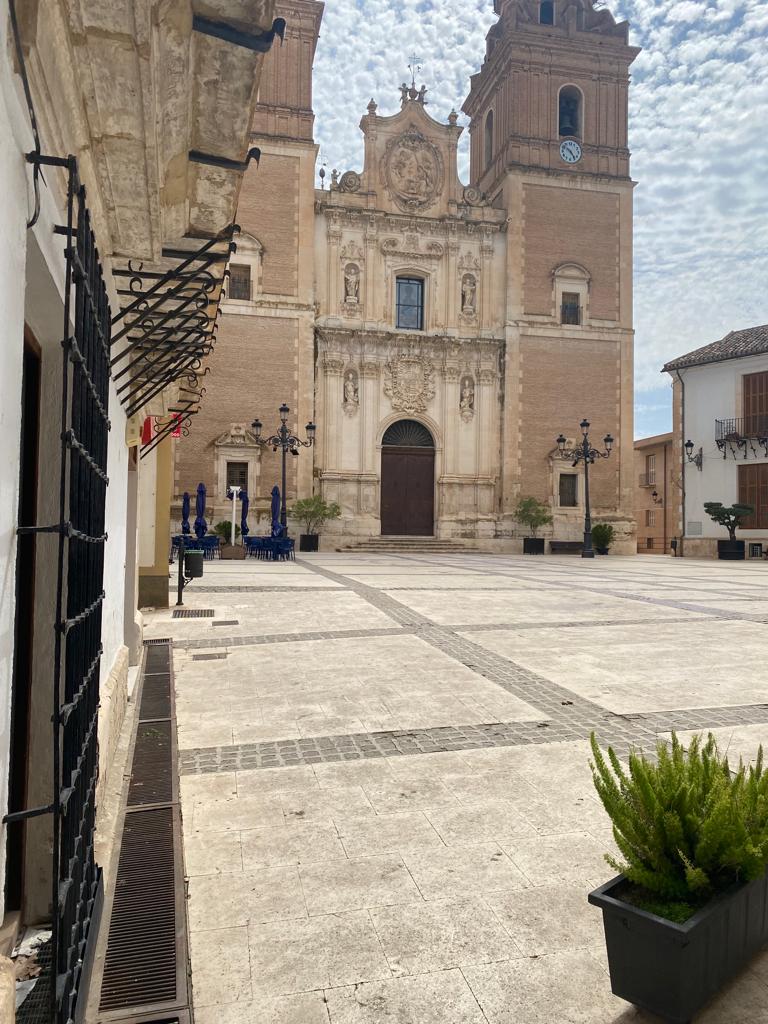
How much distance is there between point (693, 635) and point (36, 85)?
27.6 feet

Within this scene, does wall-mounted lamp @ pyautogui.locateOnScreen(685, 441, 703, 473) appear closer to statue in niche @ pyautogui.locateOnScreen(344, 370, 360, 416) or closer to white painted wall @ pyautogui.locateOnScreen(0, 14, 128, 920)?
statue in niche @ pyautogui.locateOnScreen(344, 370, 360, 416)

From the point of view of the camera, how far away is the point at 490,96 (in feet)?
113

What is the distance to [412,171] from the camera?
31.4 m

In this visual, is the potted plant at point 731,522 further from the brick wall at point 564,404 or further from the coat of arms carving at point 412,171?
the coat of arms carving at point 412,171

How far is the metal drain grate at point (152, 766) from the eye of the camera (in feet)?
12.3

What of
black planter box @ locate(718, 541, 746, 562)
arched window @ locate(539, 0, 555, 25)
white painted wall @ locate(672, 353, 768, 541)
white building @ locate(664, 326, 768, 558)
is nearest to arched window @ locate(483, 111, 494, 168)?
arched window @ locate(539, 0, 555, 25)

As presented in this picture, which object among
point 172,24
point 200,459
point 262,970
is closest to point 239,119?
point 172,24

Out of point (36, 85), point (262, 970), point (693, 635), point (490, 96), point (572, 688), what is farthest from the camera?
point (490, 96)

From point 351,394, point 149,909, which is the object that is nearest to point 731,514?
Result: point 351,394

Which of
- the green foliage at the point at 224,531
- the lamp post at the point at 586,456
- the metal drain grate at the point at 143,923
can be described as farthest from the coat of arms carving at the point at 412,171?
the metal drain grate at the point at 143,923

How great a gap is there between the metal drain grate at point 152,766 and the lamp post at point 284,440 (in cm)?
2022

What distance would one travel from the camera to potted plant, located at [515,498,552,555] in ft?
98.5

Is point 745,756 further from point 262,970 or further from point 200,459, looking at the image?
point 200,459

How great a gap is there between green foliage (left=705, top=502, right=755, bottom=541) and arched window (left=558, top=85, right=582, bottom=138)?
59.6 ft
